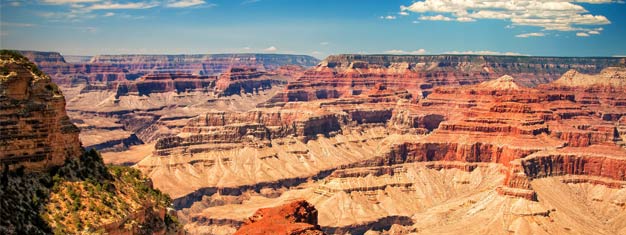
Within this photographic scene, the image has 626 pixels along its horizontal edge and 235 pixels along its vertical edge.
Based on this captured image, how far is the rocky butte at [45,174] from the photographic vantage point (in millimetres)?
37094

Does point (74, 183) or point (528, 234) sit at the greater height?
point (74, 183)

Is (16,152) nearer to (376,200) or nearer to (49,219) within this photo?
(49,219)

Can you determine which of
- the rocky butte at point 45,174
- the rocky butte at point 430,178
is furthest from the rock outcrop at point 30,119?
the rocky butte at point 430,178

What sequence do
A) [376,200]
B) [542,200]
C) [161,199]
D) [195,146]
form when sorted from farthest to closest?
[195,146]
[376,200]
[542,200]
[161,199]

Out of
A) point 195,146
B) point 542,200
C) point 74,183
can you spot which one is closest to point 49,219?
point 74,183

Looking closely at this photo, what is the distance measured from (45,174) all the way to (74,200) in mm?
2376

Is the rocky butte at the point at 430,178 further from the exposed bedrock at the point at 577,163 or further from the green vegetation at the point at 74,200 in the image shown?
the green vegetation at the point at 74,200

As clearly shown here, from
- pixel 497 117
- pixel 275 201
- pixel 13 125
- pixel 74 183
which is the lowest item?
pixel 275 201

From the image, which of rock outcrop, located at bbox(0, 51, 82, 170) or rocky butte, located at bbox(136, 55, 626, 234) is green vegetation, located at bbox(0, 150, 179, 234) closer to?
rock outcrop, located at bbox(0, 51, 82, 170)

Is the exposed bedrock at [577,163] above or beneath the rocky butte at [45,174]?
beneath

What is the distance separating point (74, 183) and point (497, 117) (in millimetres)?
147397

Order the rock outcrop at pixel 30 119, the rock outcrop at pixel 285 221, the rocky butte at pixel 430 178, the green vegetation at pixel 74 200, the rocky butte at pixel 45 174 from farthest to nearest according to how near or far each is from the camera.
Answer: the rocky butte at pixel 430 178
the rock outcrop at pixel 285 221
the rock outcrop at pixel 30 119
the rocky butte at pixel 45 174
the green vegetation at pixel 74 200

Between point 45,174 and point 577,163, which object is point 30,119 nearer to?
point 45,174

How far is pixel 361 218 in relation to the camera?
5084 inches
